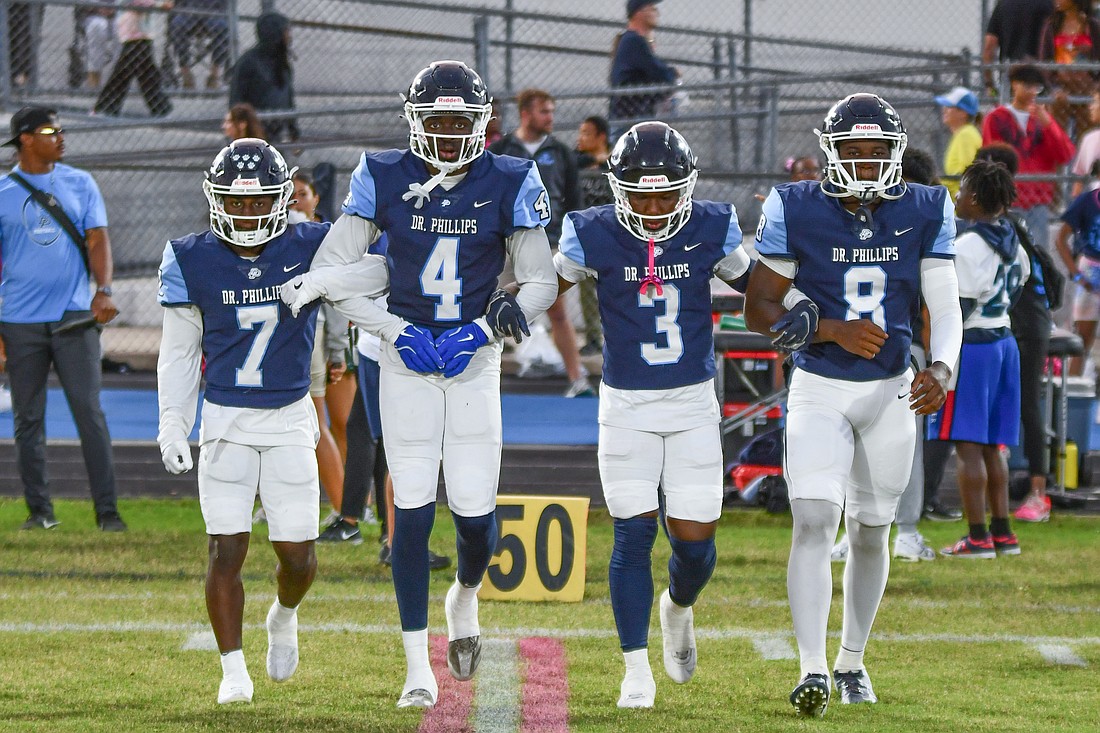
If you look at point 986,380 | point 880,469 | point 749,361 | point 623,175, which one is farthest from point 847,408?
point 749,361

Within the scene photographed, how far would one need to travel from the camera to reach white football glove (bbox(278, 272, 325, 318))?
4477 millimetres

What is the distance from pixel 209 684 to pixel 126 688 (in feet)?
0.79

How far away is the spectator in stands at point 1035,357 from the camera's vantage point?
755 cm

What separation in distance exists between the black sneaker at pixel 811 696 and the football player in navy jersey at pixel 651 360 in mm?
419

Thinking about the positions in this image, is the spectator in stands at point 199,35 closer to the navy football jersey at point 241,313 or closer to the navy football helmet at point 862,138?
the navy football jersey at point 241,313

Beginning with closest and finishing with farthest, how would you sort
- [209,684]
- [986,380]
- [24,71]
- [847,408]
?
1. [847,408]
2. [209,684]
3. [986,380]
4. [24,71]

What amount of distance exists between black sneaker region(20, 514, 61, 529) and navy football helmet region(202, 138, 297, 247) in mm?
3479

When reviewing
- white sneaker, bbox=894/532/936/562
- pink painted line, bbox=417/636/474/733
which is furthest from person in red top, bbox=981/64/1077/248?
pink painted line, bbox=417/636/474/733

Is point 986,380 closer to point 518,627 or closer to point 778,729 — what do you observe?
point 518,627

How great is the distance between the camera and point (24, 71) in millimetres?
12609

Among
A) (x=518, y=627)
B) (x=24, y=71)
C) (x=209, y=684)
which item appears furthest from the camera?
(x=24, y=71)

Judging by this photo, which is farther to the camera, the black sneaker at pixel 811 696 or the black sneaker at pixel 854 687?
the black sneaker at pixel 854 687

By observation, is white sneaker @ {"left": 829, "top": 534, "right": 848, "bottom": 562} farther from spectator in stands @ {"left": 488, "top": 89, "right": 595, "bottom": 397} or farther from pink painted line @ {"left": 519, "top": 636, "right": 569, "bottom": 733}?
spectator in stands @ {"left": 488, "top": 89, "right": 595, "bottom": 397}

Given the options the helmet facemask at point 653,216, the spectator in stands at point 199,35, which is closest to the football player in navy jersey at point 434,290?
the helmet facemask at point 653,216
